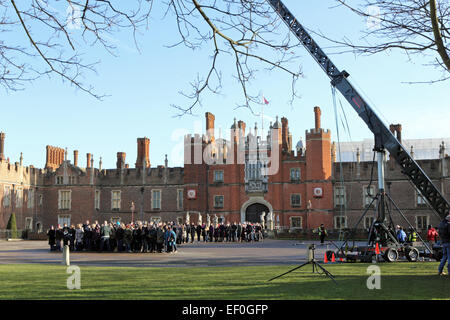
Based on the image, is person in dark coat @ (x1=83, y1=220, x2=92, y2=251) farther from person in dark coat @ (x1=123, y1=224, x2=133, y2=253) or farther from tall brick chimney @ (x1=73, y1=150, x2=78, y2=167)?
tall brick chimney @ (x1=73, y1=150, x2=78, y2=167)

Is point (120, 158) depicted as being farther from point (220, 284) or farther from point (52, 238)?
point (220, 284)

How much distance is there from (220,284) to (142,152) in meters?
42.1

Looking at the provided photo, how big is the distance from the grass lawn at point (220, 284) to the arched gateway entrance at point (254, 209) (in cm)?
3097

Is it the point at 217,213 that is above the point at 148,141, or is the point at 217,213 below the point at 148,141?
below

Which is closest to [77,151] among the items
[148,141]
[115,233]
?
[148,141]

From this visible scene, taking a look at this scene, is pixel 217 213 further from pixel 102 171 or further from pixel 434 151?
pixel 434 151

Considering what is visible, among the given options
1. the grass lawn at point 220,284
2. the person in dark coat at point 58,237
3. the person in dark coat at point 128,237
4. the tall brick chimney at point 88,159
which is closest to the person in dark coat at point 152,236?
the person in dark coat at point 128,237

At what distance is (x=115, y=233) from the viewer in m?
23.8

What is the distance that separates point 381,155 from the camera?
1780 centimetres

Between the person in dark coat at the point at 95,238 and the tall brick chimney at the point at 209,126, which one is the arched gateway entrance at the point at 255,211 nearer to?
the tall brick chimney at the point at 209,126

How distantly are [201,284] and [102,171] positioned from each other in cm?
4280

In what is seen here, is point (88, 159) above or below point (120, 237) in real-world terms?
above

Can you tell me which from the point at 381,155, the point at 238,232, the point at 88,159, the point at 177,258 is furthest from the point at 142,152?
the point at 381,155

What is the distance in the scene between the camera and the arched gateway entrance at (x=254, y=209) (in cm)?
4475
